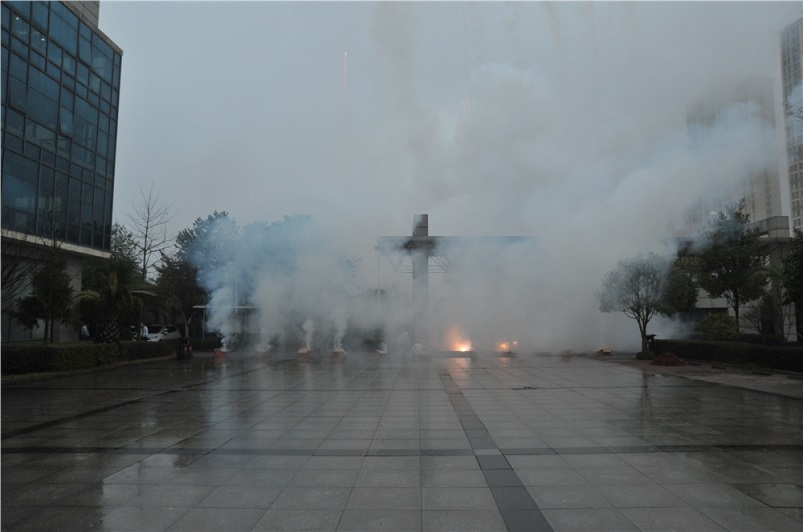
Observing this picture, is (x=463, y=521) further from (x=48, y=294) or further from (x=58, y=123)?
(x=58, y=123)

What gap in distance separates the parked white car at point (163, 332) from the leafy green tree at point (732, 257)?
1103 inches

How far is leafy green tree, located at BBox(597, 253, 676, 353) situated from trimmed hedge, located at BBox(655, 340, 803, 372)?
1.46 m

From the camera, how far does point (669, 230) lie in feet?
65.1

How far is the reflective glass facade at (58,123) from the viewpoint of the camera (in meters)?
18.6

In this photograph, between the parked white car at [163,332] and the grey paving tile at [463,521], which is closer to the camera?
the grey paving tile at [463,521]

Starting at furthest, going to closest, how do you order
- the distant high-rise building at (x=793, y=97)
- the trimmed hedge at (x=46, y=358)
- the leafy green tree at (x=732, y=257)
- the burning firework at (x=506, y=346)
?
the burning firework at (x=506, y=346)
the leafy green tree at (x=732, y=257)
the trimmed hedge at (x=46, y=358)
the distant high-rise building at (x=793, y=97)

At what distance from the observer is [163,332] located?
1247 inches

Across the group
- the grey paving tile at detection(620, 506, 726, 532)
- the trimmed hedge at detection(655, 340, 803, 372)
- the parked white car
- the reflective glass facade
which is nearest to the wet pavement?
the grey paving tile at detection(620, 506, 726, 532)

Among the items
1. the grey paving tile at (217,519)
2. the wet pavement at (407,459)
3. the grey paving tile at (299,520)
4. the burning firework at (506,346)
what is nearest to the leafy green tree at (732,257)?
the burning firework at (506,346)

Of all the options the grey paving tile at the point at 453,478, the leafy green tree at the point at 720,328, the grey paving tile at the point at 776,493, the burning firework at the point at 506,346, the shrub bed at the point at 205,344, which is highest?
the leafy green tree at the point at 720,328

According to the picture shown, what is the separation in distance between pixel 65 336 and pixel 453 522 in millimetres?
25255

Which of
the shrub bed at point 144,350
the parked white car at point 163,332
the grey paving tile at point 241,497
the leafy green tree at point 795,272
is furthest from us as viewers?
the parked white car at point 163,332

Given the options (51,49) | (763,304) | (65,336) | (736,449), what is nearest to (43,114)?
(51,49)

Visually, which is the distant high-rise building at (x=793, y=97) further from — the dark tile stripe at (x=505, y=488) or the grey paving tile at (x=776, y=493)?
the dark tile stripe at (x=505, y=488)
